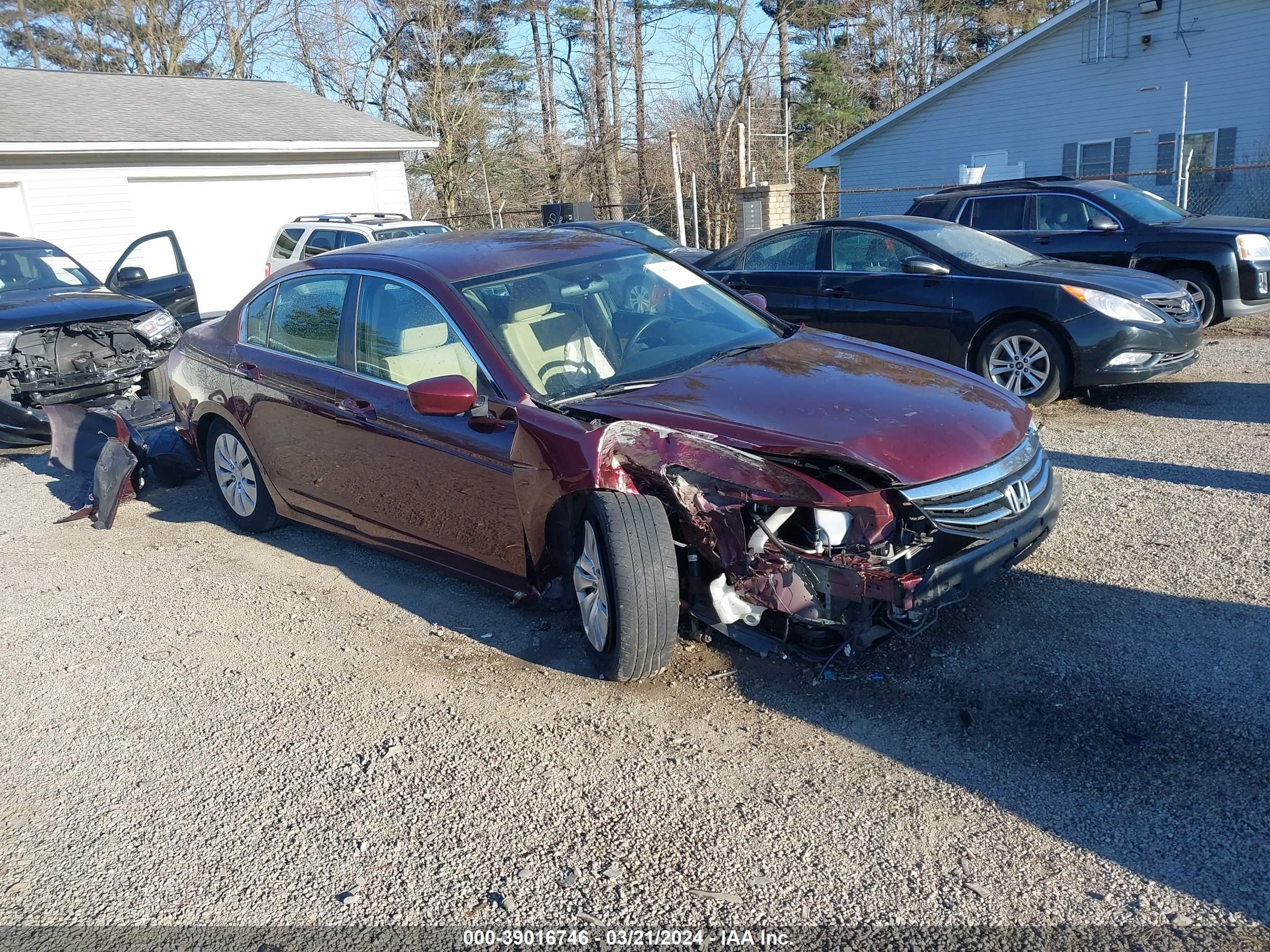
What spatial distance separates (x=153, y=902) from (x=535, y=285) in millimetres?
2926

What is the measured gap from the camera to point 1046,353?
7523 millimetres

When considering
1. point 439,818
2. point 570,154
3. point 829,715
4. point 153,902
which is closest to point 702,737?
point 829,715

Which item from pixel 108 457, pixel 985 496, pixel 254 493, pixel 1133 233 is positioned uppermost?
pixel 1133 233

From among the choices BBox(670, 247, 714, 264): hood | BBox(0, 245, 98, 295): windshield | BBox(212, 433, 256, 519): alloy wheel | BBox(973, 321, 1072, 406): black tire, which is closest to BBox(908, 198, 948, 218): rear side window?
BBox(670, 247, 714, 264): hood

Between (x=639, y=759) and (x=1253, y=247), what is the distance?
9602 millimetres

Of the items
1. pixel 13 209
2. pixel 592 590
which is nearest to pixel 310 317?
pixel 592 590

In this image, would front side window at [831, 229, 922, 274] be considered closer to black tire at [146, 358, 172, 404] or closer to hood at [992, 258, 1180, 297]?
hood at [992, 258, 1180, 297]

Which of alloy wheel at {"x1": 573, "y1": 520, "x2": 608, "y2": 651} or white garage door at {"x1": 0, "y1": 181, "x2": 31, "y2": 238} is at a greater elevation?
white garage door at {"x1": 0, "y1": 181, "x2": 31, "y2": 238}

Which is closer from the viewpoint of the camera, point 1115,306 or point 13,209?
point 1115,306

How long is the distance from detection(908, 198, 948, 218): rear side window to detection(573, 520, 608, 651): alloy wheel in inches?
349

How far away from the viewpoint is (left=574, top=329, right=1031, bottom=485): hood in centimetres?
361

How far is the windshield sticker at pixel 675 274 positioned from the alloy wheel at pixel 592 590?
1744 mm

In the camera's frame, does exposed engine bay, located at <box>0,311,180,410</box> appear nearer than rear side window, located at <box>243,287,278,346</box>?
No

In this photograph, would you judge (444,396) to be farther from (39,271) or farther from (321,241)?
(321,241)
